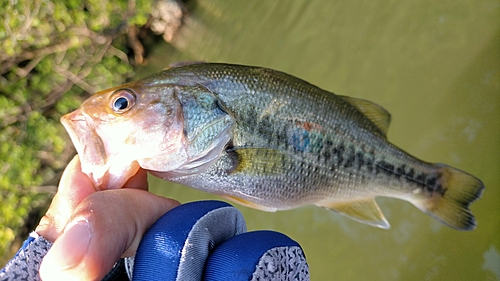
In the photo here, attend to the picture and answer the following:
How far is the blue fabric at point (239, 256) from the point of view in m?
0.94

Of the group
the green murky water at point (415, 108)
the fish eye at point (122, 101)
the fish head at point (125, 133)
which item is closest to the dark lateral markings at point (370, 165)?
the fish head at point (125, 133)

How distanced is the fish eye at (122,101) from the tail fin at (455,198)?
48.1 inches

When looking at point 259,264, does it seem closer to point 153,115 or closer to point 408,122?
point 153,115

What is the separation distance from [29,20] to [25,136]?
3.71 ft

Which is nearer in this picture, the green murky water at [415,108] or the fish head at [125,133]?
the fish head at [125,133]

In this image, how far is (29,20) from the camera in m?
3.29

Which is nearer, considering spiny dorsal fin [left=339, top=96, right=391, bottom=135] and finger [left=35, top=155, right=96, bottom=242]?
finger [left=35, top=155, right=96, bottom=242]

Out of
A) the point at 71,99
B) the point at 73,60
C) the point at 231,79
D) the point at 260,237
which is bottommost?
the point at 71,99

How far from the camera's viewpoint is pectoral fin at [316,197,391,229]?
1.46 meters

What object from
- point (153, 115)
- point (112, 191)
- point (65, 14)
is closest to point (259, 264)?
point (112, 191)

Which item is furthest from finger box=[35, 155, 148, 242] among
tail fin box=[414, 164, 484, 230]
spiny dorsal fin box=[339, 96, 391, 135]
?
tail fin box=[414, 164, 484, 230]

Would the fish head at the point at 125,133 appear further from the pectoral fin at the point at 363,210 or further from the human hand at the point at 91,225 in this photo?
the pectoral fin at the point at 363,210

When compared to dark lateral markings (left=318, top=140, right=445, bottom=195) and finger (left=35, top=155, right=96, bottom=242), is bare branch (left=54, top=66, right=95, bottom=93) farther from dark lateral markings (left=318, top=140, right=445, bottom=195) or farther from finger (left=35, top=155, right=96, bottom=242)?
dark lateral markings (left=318, top=140, right=445, bottom=195)

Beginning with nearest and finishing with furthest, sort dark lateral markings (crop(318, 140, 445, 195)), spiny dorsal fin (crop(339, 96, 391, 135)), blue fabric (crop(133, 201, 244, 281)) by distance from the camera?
blue fabric (crop(133, 201, 244, 281)) < dark lateral markings (crop(318, 140, 445, 195)) < spiny dorsal fin (crop(339, 96, 391, 135))
